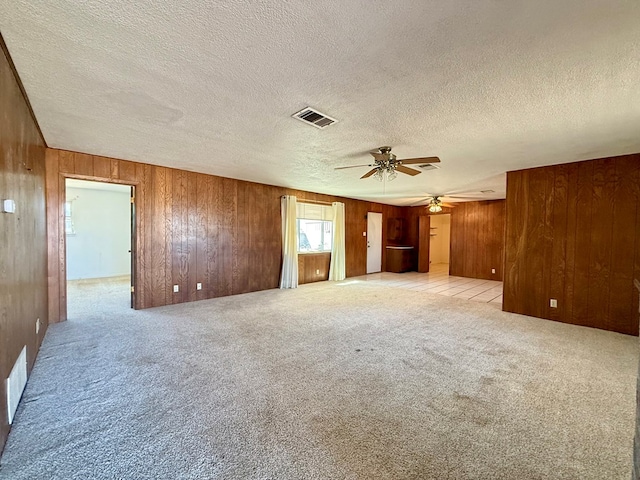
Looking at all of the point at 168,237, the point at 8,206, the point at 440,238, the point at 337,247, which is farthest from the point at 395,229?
the point at 8,206

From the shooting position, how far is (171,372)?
8.40ft

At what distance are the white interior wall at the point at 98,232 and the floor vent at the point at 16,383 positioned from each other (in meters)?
6.06

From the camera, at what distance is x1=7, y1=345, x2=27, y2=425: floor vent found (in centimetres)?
183

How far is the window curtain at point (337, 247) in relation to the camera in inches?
308

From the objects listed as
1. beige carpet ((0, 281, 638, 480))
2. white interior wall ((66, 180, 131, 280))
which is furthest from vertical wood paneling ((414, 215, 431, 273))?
white interior wall ((66, 180, 131, 280))

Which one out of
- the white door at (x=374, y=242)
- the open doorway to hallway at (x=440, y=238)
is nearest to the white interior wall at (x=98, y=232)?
the white door at (x=374, y=242)

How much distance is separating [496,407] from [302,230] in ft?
18.9

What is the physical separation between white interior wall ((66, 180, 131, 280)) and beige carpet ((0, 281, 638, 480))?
4480 millimetres

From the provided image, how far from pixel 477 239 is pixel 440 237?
4.19 meters

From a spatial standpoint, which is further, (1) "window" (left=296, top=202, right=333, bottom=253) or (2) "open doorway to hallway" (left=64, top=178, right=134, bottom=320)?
(1) "window" (left=296, top=202, right=333, bottom=253)

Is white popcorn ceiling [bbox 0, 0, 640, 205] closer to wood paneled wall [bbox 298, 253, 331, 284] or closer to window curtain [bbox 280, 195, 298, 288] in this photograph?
window curtain [bbox 280, 195, 298, 288]

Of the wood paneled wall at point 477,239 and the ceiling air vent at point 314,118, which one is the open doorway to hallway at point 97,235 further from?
the wood paneled wall at point 477,239

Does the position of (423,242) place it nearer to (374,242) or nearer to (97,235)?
(374,242)

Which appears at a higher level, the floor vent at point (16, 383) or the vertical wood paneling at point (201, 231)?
the vertical wood paneling at point (201, 231)
